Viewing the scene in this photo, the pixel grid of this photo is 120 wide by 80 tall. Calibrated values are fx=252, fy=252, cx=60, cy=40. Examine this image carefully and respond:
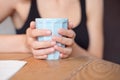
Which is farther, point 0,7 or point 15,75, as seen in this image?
point 0,7

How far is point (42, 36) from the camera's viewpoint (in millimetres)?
809

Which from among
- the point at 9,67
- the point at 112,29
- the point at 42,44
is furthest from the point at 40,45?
the point at 112,29

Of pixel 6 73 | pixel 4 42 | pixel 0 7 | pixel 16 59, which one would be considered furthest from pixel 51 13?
pixel 6 73

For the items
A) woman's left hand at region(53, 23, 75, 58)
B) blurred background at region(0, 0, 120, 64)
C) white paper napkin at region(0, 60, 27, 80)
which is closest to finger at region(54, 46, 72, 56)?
woman's left hand at region(53, 23, 75, 58)

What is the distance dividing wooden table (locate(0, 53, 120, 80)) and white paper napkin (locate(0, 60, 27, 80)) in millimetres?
13

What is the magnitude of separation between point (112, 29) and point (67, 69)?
824mm

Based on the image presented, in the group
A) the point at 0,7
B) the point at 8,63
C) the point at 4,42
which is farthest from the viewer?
the point at 0,7

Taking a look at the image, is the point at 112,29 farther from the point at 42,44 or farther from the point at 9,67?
the point at 9,67

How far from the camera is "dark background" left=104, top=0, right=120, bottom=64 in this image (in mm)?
1466

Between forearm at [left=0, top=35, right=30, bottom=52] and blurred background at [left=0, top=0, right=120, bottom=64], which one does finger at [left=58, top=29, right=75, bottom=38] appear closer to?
forearm at [left=0, top=35, right=30, bottom=52]

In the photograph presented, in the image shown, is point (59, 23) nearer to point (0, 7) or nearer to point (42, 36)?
point (42, 36)

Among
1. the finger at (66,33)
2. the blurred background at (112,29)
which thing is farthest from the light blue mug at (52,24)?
the blurred background at (112,29)

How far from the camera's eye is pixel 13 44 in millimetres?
1008

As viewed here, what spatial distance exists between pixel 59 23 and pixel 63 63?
13 cm
